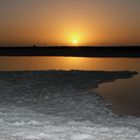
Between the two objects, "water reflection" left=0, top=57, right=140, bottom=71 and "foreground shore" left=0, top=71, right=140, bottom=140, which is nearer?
"foreground shore" left=0, top=71, right=140, bottom=140

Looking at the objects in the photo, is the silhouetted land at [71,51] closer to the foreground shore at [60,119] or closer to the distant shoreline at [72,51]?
the distant shoreline at [72,51]

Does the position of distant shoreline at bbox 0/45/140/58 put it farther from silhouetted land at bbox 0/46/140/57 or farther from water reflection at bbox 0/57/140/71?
water reflection at bbox 0/57/140/71

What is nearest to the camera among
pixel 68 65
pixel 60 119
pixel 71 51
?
pixel 60 119

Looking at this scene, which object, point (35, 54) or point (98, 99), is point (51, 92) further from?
point (35, 54)

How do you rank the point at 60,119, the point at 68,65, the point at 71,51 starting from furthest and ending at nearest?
the point at 71,51 → the point at 68,65 → the point at 60,119

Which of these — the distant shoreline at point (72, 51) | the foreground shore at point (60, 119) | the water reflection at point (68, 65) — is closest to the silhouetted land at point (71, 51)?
the distant shoreline at point (72, 51)

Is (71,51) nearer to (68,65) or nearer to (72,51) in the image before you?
(72,51)

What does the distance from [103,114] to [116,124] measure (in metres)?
1.88

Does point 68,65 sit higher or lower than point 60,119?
lower

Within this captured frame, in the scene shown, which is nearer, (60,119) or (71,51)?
(60,119)

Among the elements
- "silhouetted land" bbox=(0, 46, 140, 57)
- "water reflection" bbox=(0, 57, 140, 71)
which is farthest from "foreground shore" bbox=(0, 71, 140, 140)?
"silhouetted land" bbox=(0, 46, 140, 57)

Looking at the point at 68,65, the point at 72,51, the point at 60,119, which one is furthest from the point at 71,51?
the point at 60,119

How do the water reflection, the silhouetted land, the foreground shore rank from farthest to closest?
the silhouetted land → the water reflection → the foreground shore

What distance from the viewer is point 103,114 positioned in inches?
471
